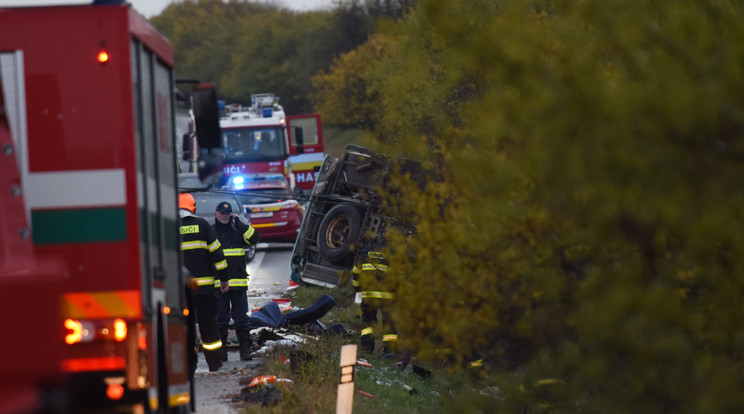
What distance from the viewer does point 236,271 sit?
12.7 meters

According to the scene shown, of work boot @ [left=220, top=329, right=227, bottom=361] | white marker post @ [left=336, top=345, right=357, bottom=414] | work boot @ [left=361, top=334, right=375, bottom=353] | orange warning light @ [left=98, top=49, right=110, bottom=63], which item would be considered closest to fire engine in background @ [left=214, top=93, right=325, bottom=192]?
work boot @ [left=361, top=334, right=375, bottom=353]

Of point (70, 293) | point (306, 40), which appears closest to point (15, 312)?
point (70, 293)

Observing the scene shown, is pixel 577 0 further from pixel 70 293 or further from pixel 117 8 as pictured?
pixel 70 293

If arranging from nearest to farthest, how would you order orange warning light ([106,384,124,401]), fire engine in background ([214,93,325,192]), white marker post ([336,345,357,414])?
orange warning light ([106,384,124,401]) → white marker post ([336,345,357,414]) → fire engine in background ([214,93,325,192])

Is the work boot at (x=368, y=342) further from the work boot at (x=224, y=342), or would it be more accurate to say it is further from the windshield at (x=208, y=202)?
the windshield at (x=208, y=202)

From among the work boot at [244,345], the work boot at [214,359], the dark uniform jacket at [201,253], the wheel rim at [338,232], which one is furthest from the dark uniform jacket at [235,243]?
the wheel rim at [338,232]

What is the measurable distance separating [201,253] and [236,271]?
1.31 metres

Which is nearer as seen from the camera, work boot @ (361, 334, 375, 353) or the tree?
the tree

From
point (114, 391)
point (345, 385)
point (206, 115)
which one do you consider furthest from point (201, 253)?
point (114, 391)

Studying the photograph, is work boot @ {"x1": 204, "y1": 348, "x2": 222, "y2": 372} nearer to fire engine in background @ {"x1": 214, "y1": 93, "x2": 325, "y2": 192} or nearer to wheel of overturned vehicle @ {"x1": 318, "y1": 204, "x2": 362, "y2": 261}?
wheel of overturned vehicle @ {"x1": 318, "y1": 204, "x2": 362, "y2": 261}

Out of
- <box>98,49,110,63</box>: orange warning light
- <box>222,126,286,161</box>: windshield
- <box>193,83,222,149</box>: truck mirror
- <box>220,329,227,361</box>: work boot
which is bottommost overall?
<box>220,329,227,361</box>: work boot

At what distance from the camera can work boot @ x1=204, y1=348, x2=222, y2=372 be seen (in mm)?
11312

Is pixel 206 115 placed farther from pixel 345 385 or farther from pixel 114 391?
pixel 345 385

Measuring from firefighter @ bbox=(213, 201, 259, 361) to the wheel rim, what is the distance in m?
3.75
